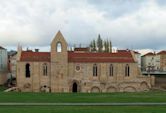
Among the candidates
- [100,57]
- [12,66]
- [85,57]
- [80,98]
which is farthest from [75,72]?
[80,98]

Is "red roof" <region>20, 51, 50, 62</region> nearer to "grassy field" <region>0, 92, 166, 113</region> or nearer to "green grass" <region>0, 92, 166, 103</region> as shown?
"grassy field" <region>0, 92, 166, 113</region>

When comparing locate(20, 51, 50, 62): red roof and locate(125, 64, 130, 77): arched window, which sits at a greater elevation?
locate(20, 51, 50, 62): red roof

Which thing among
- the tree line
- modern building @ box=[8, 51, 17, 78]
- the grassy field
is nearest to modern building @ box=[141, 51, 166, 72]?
the tree line

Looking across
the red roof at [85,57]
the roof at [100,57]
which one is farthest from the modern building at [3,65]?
the roof at [100,57]

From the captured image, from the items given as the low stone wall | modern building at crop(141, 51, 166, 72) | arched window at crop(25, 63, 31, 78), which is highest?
modern building at crop(141, 51, 166, 72)

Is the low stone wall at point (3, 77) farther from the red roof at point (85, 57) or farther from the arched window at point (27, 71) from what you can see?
the red roof at point (85, 57)

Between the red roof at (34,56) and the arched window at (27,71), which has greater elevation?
the red roof at (34,56)

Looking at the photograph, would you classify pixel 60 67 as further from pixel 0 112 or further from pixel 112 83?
pixel 0 112

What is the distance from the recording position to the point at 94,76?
111312 millimetres

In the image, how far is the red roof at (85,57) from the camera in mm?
110812

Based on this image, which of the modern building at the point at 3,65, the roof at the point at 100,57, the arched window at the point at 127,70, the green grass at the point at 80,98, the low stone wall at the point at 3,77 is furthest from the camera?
the modern building at the point at 3,65

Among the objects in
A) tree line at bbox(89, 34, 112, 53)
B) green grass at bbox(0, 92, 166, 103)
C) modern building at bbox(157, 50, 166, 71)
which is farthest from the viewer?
modern building at bbox(157, 50, 166, 71)

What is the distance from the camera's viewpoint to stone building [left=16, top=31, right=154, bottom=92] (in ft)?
359

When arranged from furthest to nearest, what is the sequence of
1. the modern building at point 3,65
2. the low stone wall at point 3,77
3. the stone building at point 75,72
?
1. the modern building at point 3,65
2. the low stone wall at point 3,77
3. the stone building at point 75,72
